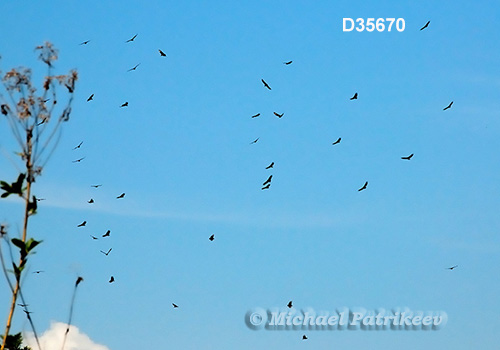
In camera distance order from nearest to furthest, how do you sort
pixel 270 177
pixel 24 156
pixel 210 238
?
pixel 24 156 → pixel 270 177 → pixel 210 238

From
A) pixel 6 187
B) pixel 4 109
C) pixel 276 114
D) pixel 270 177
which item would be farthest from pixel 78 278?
pixel 276 114

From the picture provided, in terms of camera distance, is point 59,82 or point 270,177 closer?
point 59,82

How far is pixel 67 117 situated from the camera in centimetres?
1212

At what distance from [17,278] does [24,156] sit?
1993mm

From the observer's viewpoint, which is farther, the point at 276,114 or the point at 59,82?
the point at 276,114

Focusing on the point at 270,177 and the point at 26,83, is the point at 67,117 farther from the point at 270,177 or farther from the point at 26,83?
the point at 270,177

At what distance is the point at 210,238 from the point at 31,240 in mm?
21322

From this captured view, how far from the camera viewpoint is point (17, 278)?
446 inches

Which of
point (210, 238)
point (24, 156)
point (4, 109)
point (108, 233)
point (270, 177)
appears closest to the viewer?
point (24, 156)

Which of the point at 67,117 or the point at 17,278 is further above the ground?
the point at 67,117

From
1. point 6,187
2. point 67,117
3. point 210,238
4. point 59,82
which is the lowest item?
point 6,187

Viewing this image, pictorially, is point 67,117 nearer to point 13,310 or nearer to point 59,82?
point 59,82

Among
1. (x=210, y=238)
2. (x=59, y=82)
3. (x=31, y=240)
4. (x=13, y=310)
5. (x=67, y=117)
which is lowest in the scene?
(x=13, y=310)

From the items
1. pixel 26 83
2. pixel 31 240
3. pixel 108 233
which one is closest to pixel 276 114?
pixel 108 233
